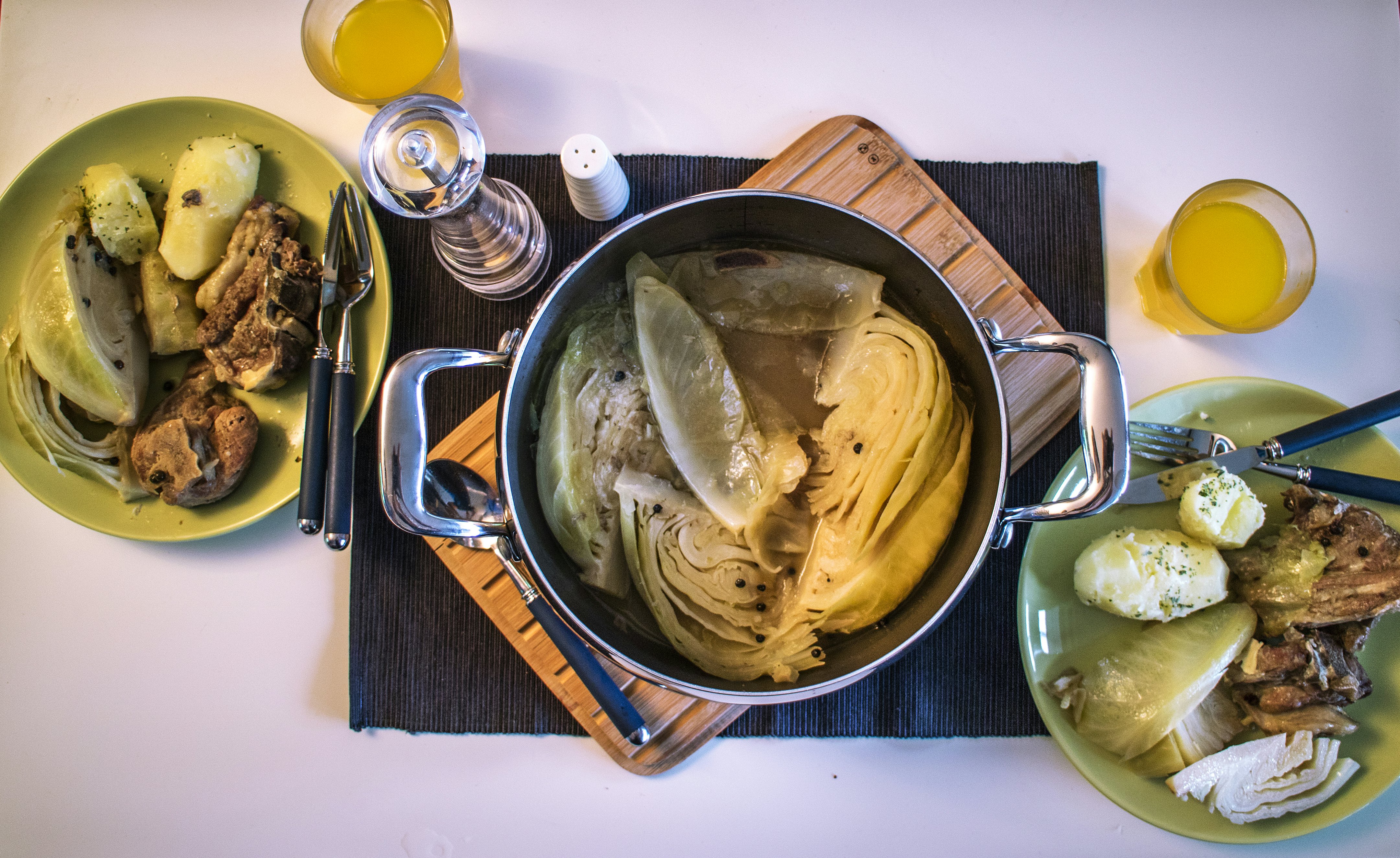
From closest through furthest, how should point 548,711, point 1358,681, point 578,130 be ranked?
point 1358,681
point 548,711
point 578,130

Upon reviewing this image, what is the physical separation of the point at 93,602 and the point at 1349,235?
103 inches

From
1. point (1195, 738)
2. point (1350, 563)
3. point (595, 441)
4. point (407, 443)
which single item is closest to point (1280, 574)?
point (1350, 563)

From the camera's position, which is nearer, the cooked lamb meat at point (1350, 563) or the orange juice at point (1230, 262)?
the cooked lamb meat at point (1350, 563)

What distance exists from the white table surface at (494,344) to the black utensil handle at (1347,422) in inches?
8.7

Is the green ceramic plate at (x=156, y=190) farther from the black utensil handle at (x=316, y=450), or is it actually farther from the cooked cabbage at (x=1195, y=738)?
the cooked cabbage at (x=1195, y=738)

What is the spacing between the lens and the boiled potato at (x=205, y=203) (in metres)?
1.33

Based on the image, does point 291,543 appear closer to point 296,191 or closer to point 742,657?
point 296,191

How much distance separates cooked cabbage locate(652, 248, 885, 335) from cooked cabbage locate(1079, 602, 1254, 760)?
2.43 ft

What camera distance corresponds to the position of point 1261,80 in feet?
4.96

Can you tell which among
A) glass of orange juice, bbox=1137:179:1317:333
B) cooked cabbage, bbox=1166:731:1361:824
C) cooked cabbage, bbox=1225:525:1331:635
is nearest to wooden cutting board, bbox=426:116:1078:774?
glass of orange juice, bbox=1137:179:1317:333

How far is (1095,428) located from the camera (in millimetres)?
1054

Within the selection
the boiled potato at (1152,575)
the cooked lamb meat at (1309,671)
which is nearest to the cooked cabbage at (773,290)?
the boiled potato at (1152,575)

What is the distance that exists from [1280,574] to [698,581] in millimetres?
966

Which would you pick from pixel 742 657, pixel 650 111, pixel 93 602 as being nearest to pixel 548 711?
pixel 742 657
